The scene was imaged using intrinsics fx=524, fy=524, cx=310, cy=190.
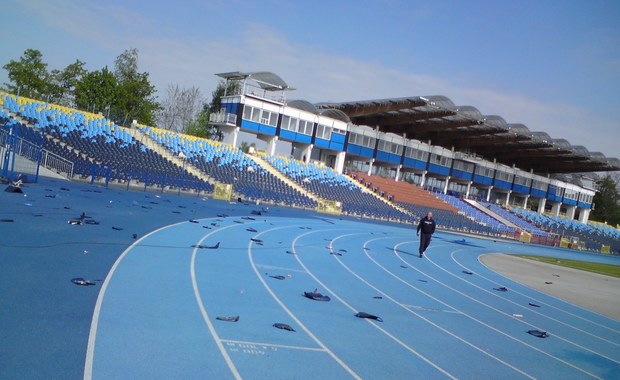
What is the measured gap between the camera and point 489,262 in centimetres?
2358

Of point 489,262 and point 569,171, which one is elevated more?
point 569,171

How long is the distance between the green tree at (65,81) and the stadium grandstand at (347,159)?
67.4 feet

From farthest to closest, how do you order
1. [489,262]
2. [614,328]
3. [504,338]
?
[489,262], [614,328], [504,338]

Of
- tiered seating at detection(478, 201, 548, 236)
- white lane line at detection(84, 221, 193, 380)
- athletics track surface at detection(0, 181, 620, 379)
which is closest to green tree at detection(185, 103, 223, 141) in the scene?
tiered seating at detection(478, 201, 548, 236)

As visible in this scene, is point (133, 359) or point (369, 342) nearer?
point (133, 359)

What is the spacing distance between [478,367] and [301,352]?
261 centimetres

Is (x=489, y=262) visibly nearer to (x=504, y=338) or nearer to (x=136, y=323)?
(x=504, y=338)

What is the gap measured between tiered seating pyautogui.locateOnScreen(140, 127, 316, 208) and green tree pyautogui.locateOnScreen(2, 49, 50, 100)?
23347 mm

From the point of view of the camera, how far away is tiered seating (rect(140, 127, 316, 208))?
3309 centimetres

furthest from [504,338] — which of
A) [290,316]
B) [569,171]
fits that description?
[569,171]

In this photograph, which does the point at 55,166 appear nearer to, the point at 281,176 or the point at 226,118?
the point at 281,176

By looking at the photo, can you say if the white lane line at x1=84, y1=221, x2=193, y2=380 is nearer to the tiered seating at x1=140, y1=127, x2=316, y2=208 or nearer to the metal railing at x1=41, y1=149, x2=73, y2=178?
the metal railing at x1=41, y1=149, x2=73, y2=178

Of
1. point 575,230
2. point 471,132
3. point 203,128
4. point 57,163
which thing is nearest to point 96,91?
point 203,128

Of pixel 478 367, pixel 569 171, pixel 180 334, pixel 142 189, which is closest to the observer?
pixel 180 334
